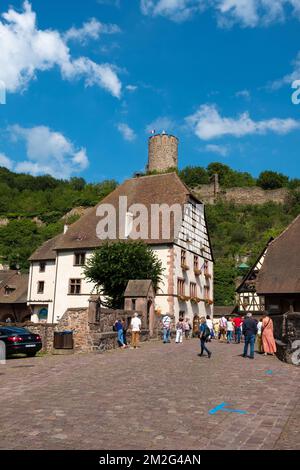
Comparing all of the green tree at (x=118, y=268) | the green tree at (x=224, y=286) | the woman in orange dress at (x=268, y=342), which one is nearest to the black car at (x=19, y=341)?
the woman in orange dress at (x=268, y=342)

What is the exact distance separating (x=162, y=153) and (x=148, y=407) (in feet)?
302

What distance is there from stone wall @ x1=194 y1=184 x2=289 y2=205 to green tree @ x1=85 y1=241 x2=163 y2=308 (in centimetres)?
6670

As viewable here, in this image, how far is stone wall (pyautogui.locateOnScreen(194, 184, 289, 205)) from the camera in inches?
3829

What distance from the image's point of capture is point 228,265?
71062 millimetres

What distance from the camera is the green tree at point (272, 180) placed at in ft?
355

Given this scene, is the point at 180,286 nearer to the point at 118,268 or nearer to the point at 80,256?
the point at 118,268

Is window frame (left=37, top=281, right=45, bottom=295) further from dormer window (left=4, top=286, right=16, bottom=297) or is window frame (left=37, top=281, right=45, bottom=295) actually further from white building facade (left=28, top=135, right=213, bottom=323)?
dormer window (left=4, top=286, right=16, bottom=297)

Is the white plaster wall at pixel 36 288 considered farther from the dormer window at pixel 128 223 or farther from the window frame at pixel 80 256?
the dormer window at pixel 128 223

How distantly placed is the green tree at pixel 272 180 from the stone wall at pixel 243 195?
10220 millimetres

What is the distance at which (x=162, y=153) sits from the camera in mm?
98125

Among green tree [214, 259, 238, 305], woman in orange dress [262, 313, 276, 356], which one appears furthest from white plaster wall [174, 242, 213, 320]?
green tree [214, 259, 238, 305]

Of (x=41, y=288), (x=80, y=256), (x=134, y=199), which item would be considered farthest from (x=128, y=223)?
(x=41, y=288)
